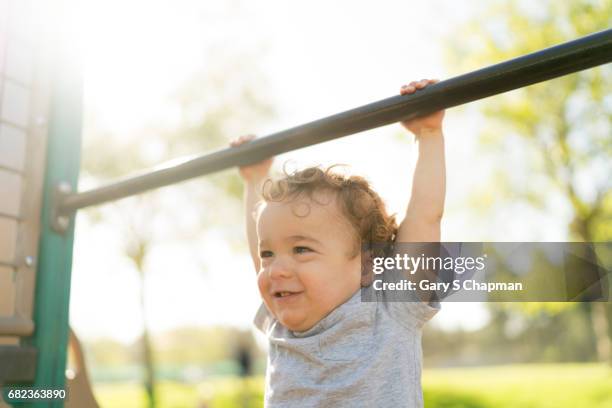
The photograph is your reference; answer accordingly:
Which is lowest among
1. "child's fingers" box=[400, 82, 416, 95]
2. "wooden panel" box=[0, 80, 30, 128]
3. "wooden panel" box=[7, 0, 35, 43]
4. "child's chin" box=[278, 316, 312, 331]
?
"child's chin" box=[278, 316, 312, 331]

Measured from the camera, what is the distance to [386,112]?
4.01 ft

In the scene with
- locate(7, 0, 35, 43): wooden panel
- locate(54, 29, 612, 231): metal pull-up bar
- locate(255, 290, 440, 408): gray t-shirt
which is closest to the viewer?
locate(54, 29, 612, 231): metal pull-up bar

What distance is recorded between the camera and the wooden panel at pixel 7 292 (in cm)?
165

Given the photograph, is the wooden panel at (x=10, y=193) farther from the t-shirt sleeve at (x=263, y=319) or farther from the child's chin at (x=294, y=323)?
the child's chin at (x=294, y=323)

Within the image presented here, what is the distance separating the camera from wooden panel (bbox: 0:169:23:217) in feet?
5.60

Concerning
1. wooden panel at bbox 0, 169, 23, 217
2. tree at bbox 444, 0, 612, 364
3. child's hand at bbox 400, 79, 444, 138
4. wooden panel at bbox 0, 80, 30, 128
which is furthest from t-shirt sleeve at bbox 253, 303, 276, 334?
tree at bbox 444, 0, 612, 364

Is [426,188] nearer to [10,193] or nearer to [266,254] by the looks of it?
[266,254]

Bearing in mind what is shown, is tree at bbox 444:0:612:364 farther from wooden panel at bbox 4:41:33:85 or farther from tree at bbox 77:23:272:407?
wooden panel at bbox 4:41:33:85

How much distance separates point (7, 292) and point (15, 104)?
549 millimetres

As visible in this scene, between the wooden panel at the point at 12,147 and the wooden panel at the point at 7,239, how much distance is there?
Answer: 0.16m

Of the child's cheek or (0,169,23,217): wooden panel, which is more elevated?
(0,169,23,217): wooden panel

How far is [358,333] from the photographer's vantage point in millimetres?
1195

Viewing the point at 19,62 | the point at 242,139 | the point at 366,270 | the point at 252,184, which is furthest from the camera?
the point at 19,62

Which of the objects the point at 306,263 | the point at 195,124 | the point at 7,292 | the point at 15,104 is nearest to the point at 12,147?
the point at 15,104
